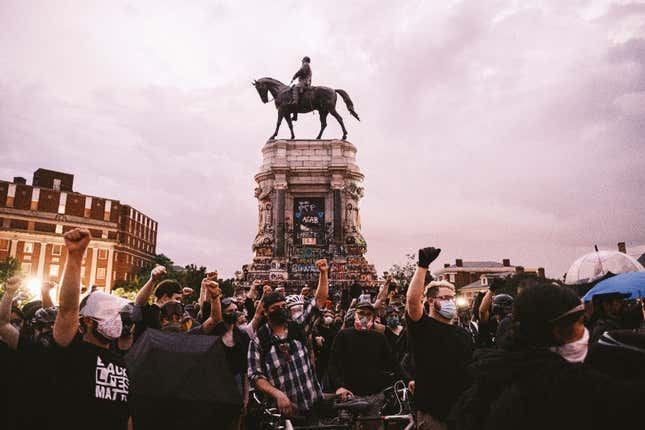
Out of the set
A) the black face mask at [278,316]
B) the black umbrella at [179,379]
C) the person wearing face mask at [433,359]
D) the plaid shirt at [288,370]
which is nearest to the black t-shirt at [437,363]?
the person wearing face mask at [433,359]

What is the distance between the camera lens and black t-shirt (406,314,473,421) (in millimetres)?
4215

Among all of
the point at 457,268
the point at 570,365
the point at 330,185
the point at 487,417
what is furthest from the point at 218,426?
the point at 457,268

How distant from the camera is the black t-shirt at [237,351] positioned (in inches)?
227

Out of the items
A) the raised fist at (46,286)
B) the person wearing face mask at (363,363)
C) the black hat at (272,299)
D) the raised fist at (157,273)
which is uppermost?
the raised fist at (157,273)

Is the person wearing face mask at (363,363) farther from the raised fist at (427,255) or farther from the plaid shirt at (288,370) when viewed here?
the raised fist at (427,255)

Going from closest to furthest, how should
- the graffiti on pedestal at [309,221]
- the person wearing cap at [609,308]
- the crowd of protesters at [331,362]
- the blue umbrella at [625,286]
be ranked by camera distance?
1. the crowd of protesters at [331,362]
2. the person wearing cap at [609,308]
3. the blue umbrella at [625,286]
4. the graffiti on pedestal at [309,221]

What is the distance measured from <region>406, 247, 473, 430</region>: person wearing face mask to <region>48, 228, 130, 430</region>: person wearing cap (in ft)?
8.26

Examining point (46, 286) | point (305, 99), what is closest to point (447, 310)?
point (46, 286)

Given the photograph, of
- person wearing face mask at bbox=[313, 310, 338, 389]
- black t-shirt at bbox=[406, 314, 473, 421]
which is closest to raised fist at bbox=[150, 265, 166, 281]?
black t-shirt at bbox=[406, 314, 473, 421]

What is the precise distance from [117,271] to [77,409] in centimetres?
7718

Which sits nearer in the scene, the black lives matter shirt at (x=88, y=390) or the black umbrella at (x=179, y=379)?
the black lives matter shirt at (x=88, y=390)

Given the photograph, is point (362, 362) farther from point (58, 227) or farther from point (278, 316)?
point (58, 227)

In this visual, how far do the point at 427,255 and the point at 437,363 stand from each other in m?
1.09

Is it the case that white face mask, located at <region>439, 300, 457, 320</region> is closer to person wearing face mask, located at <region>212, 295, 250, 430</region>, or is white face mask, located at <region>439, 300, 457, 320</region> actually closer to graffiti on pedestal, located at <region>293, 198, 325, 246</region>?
person wearing face mask, located at <region>212, 295, 250, 430</region>
